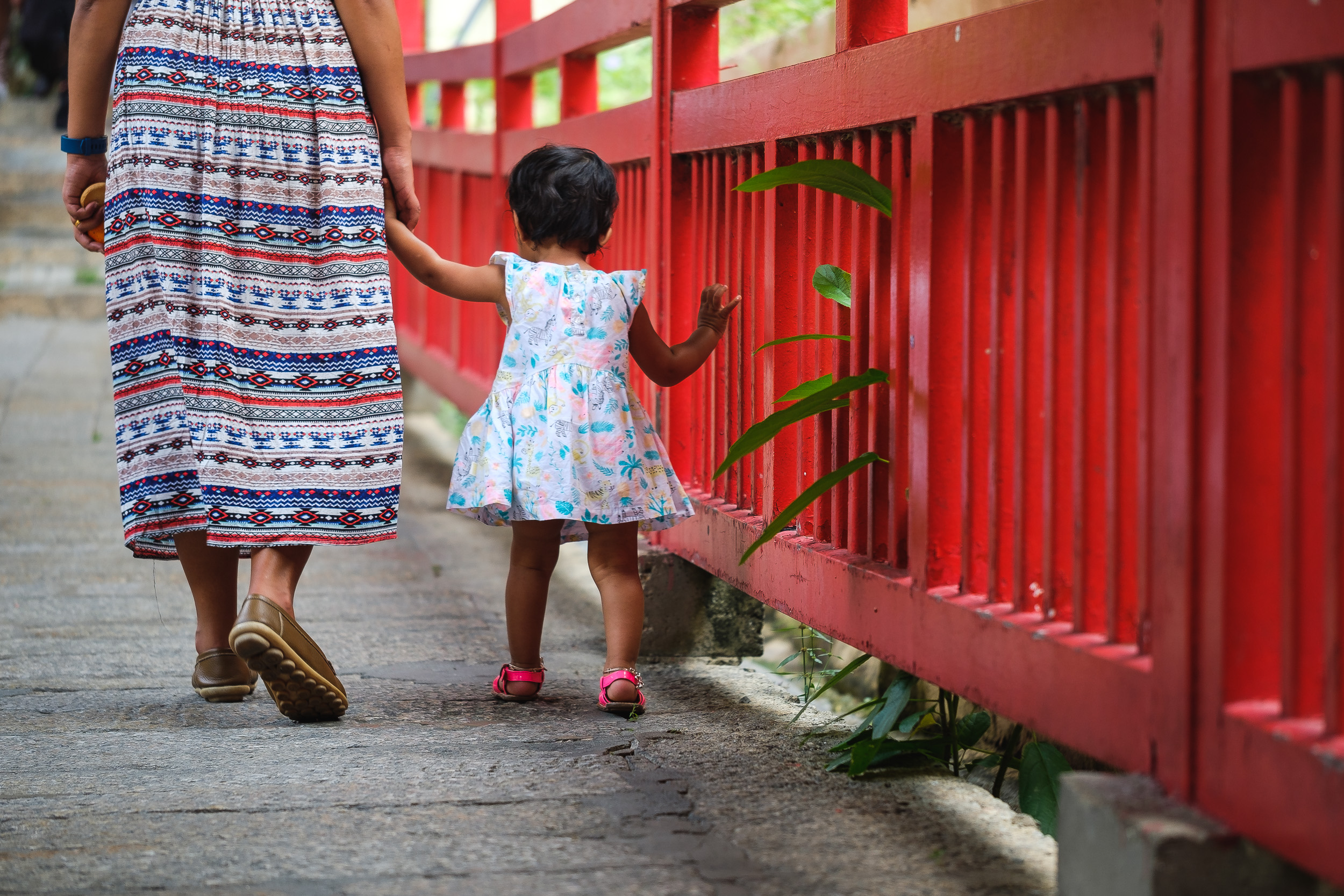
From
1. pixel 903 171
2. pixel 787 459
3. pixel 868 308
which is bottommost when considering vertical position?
pixel 787 459

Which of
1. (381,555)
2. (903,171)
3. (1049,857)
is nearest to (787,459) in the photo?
(903,171)

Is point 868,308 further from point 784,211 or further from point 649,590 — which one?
point 649,590

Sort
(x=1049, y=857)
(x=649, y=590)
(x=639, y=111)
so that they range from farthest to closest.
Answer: (x=639, y=111) → (x=649, y=590) → (x=1049, y=857)

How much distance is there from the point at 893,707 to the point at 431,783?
68 centimetres

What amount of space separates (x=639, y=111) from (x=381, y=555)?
4.87ft

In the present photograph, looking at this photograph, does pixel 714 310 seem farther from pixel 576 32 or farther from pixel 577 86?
pixel 577 86

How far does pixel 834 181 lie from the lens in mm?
2020

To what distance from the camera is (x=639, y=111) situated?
3139 millimetres

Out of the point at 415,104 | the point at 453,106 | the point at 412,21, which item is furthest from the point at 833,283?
the point at 412,21

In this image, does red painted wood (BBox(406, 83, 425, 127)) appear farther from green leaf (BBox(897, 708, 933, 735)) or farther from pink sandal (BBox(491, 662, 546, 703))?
green leaf (BBox(897, 708, 933, 735))

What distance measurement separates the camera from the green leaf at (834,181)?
1.97m

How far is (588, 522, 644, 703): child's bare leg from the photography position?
2.46m

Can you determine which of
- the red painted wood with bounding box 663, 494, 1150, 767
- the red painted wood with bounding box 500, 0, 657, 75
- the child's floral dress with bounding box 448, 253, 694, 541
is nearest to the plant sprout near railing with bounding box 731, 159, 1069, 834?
the red painted wood with bounding box 663, 494, 1150, 767

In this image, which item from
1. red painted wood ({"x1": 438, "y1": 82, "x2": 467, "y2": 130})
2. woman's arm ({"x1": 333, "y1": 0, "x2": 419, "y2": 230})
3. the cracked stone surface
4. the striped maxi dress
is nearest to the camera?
the cracked stone surface
